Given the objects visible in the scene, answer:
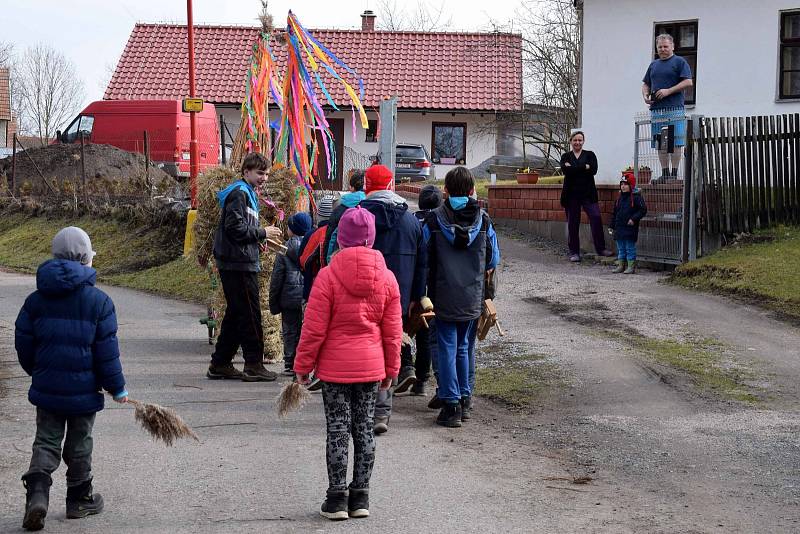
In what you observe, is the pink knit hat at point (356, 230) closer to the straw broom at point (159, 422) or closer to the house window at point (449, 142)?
the straw broom at point (159, 422)

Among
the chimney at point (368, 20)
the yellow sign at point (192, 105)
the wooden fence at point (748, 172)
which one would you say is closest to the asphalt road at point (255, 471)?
the wooden fence at point (748, 172)

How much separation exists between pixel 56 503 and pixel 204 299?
10716 mm

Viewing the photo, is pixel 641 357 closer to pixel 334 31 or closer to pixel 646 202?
pixel 646 202

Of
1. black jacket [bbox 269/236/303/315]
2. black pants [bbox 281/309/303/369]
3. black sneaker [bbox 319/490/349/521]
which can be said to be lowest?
black sneaker [bbox 319/490/349/521]

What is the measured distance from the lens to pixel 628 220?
595 inches

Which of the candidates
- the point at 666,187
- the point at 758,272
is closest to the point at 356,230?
the point at 758,272

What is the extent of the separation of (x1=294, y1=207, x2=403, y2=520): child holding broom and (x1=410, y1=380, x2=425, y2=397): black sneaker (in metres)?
3.30

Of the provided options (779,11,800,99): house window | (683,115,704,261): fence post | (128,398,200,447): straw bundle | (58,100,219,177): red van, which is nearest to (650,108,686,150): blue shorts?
(683,115,704,261): fence post

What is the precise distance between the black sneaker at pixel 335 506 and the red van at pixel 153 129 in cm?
2423

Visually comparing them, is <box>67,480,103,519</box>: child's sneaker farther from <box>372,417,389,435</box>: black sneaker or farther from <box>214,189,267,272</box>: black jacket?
<box>214,189,267,272</box>: black jacket

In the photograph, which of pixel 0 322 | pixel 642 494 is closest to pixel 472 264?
pixel 642 494

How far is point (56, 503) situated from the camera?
19.0 feet

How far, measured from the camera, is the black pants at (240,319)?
940 cm

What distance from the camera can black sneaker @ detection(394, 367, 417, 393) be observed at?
8.74 meters
